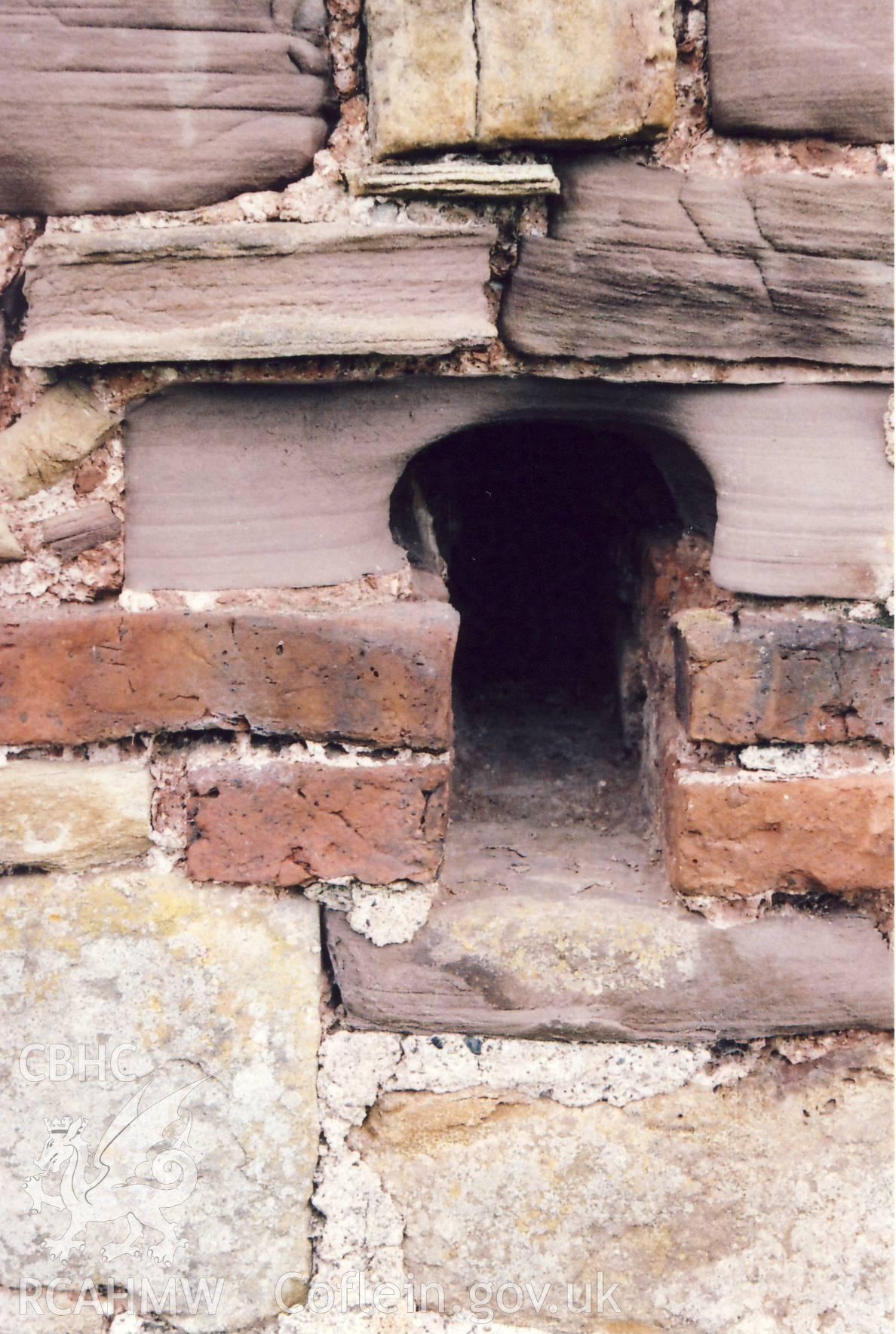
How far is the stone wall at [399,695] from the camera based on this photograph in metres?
0.83

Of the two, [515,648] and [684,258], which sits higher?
[684,258]

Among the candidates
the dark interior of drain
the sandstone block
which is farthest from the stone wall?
the dark interior of drain

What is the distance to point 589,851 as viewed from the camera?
1078 millimetres

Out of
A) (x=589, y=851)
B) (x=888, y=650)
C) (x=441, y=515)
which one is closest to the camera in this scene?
(x=888, y=650)

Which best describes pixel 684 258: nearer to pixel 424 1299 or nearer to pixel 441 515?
pixel 441 515

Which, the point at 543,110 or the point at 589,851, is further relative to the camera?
the point at 589,851

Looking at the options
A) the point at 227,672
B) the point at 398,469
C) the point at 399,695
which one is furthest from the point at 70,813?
the point at 398,469

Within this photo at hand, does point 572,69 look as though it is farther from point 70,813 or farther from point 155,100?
point 70,813

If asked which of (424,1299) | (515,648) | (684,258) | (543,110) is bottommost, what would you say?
(424,1299)

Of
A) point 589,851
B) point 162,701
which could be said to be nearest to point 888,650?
point 589,851

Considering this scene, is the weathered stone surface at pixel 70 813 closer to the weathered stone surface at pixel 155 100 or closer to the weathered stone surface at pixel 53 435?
the weathered stone surface at pixel 53 435

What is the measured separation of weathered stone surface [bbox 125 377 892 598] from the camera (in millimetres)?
895

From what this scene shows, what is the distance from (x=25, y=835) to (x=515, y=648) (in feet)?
2.59

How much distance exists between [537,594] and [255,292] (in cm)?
79
